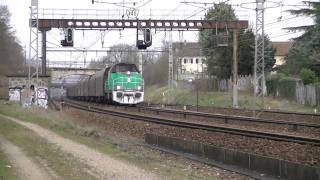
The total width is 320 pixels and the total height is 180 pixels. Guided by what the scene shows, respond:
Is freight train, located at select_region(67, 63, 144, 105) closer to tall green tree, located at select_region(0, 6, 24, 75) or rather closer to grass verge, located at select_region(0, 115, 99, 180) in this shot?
grass verge, located at select_region(0, 115, 99, 180)

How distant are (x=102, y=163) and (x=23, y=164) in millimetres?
2007

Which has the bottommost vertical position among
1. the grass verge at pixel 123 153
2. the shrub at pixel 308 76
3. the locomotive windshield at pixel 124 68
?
the grass verge at pixel 123 153

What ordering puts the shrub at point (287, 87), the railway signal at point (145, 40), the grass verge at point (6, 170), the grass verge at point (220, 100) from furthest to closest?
the shrub at point (287, 87) < the grass verge at point (220, 100) < the railway signal at point (145, 40) < the grass verge at point (6, 170)

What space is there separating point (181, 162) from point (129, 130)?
10370 millimetres

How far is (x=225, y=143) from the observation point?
1983 cm

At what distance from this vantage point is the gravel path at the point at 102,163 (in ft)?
43.5

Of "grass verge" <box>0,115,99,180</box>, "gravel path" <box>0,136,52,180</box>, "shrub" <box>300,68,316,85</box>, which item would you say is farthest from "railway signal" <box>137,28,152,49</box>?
"gravel path" <box>0,136,52,180</box>

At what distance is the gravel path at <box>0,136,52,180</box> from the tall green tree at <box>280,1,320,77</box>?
39273 mm

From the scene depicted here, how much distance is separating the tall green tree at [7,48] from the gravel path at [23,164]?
66598mm

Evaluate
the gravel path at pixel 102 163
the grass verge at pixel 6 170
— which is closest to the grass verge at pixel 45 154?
the gravel path at pixel 102 163

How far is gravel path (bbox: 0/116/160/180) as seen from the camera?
13250 millimetres

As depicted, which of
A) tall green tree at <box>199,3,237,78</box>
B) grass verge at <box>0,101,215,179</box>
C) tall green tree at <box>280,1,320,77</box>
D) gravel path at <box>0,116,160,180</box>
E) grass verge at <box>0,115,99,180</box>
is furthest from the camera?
tall green tree at <box>199,3,237,78</box>

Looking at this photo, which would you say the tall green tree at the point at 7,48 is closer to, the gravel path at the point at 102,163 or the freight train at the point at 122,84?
the freight train at the point at 122,84

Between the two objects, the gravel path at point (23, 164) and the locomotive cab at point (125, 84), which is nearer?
the gravel path at point (23, 164)
